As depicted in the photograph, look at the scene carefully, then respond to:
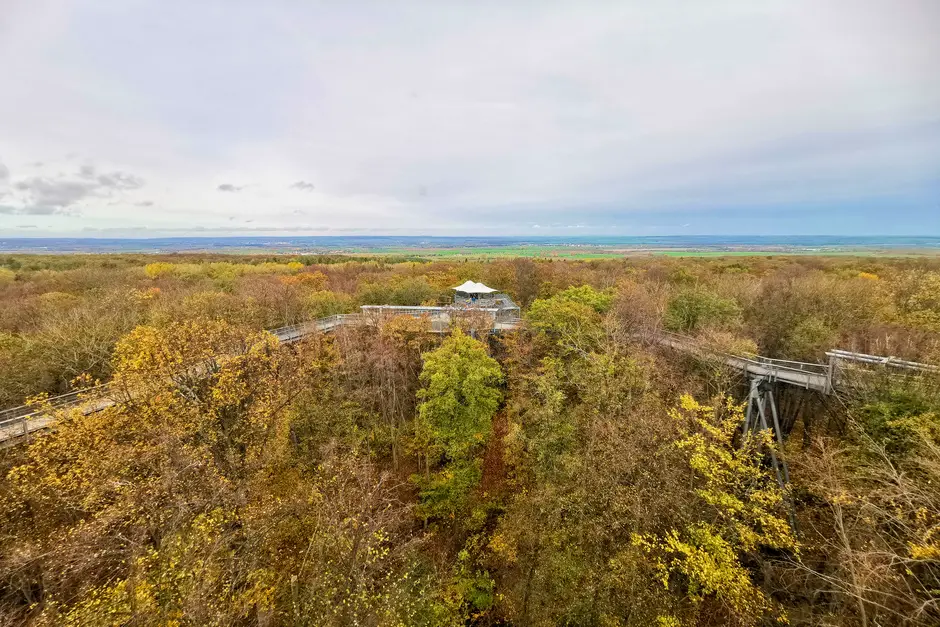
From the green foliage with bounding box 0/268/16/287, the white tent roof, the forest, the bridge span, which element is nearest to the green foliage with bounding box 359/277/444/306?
the white tent roof

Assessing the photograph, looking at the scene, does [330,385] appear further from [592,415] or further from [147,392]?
[592,415]

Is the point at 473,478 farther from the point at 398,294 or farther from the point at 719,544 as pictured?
the point at 398,294

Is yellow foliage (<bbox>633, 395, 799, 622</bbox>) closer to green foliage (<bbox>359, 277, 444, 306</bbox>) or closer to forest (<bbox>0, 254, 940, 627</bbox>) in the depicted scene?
forest (<bbox>0, 254, 940, 627</bbox>)

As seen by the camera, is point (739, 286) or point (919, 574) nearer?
point (919, 574)

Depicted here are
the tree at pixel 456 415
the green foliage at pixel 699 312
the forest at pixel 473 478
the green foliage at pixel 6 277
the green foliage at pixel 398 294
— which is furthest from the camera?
the green foliage at pixel 6 277

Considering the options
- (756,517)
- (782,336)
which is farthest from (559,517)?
(782,336)

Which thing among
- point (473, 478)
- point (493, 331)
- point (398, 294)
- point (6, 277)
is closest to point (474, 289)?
point (493, 331)

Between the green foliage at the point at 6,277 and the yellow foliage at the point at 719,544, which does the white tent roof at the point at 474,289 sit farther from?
the green foliage at the point at 6,277

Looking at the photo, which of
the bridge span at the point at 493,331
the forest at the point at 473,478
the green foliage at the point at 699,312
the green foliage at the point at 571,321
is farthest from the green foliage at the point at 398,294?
the green foliage at the point at 699,312
